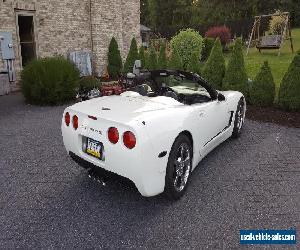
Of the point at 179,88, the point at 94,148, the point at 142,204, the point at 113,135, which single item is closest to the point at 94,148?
the point at 94,148

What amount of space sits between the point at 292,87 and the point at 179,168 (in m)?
5.18

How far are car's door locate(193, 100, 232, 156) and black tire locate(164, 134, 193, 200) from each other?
1.25 ft

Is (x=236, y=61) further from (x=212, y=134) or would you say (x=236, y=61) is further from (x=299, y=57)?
(x=212, y=134)

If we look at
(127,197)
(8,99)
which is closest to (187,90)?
(127,197)

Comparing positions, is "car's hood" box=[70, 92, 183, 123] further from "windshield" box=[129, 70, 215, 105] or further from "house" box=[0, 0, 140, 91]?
"house" box=[0, 0, 140, 91]

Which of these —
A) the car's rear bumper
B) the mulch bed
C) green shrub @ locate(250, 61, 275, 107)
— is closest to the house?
green shrub @ locate(250, 61, 275, 107)

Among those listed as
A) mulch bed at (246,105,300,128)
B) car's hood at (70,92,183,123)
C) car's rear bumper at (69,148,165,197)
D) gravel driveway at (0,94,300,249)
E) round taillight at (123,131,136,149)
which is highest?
car's hood at (70,92,183,123)

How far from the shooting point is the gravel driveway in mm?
3088

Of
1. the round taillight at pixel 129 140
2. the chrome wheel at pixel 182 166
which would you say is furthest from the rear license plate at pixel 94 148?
the chrome wheel at pixel 182 166

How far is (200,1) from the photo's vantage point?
52031 mm

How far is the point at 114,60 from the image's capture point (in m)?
14.9

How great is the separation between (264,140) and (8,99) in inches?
326

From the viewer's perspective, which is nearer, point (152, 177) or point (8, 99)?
point (152, 177)

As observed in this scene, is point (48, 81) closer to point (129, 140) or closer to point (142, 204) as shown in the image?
point (142, 204)
